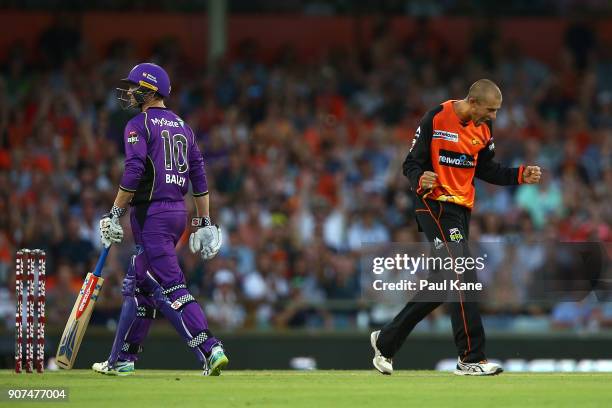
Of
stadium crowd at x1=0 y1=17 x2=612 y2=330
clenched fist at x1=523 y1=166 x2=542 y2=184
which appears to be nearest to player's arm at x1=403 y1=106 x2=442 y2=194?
clenched fist at x1=523 y1=166 x2=542 y2=184

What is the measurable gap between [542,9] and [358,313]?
979 centimetres

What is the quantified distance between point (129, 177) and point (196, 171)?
76 centimetres

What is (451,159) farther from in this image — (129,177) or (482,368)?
(129,177)

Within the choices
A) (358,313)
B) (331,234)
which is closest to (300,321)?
(358,313)

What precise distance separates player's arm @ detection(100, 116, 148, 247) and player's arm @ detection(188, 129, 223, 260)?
1.84ft

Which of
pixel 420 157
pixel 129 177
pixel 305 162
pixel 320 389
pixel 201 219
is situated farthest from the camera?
pixel 305 162

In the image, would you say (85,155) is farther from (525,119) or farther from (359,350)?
(525,119)

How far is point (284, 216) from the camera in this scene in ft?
59.8

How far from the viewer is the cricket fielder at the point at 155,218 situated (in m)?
10.1

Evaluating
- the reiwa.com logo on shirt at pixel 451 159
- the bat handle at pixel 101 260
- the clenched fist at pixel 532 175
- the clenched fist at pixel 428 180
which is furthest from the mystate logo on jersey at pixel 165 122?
the clenched fist at pixel 532 175

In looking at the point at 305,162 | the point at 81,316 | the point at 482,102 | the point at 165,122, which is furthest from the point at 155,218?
the point at 305,162

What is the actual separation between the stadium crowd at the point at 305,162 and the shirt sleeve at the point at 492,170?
3736 millimetres

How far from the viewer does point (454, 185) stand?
10.4 meters

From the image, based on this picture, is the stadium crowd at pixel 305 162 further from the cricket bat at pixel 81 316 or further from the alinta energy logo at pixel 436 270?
the cricket bat at pixel 81 316
